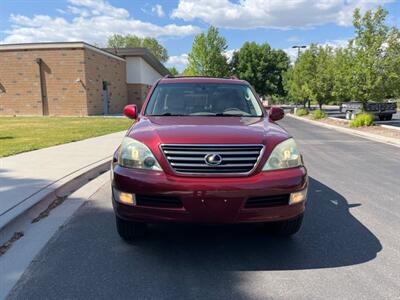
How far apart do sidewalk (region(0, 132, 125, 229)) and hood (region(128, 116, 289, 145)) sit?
2065 mm

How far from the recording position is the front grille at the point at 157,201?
3551 mm

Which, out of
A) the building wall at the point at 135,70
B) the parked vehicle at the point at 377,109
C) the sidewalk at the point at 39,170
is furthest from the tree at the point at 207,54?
the sidewalk at the point at 39,170

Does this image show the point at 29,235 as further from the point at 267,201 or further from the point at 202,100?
the point at 267,201

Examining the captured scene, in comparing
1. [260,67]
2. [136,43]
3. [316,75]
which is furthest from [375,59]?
[136,43]

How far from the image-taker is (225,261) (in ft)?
12.6

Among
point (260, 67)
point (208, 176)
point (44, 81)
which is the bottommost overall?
point (208, 176)

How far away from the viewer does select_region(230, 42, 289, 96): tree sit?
66625 mm

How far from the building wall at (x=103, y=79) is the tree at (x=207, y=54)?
15294mm

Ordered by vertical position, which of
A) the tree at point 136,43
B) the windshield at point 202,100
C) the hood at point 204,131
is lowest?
the hood at point 204,131

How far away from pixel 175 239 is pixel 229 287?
1.20 metres

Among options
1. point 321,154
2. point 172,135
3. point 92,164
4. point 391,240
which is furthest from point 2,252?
point 321,154

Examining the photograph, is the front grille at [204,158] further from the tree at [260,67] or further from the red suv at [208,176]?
the tree at [260,67]

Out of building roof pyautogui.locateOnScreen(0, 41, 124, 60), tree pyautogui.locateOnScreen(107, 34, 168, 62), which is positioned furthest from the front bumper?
tree pyautogui.locateOnScreen(107, 34, 168, 62)

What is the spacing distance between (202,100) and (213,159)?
180 cm
